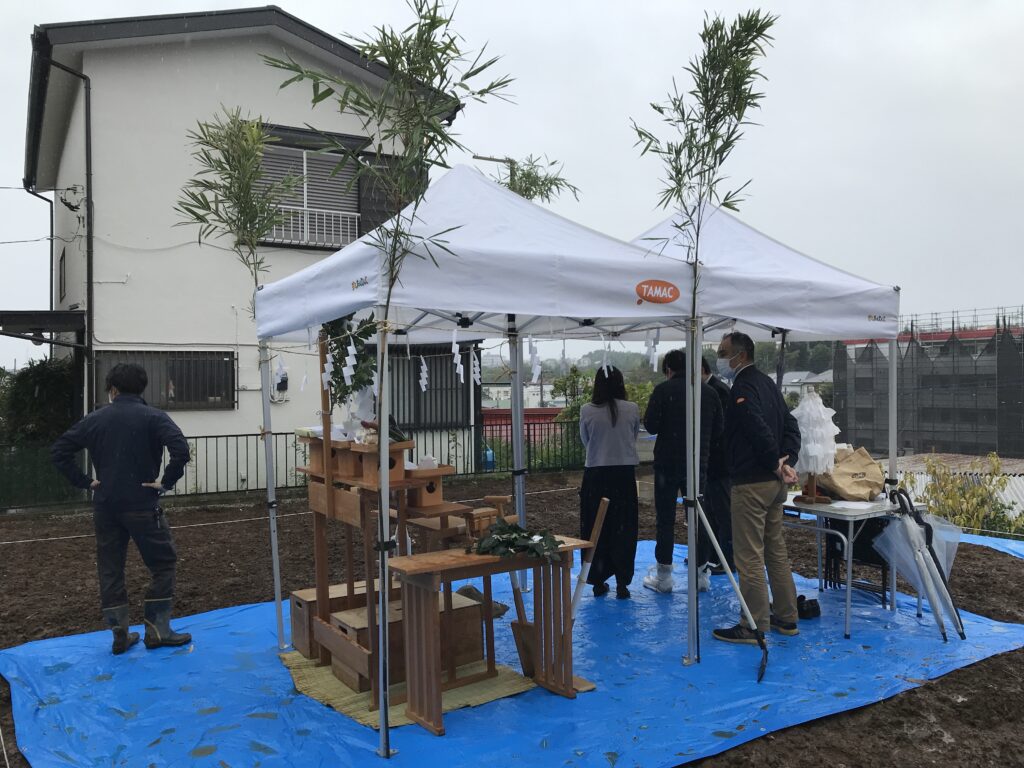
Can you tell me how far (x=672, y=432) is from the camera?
5480 mm

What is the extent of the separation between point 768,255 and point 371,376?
10.0ft

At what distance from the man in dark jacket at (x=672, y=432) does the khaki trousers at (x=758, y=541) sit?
72cm

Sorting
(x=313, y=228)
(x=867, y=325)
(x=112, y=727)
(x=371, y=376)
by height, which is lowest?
(x=112, y=727)

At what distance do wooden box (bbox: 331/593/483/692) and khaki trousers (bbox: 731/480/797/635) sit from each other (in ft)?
5.41

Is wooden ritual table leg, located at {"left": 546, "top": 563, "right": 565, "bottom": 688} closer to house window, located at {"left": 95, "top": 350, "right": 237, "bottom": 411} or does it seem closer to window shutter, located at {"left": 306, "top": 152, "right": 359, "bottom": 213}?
house window, located at {"left": 95, "top": 350, "right": 237, "bottom": 411}

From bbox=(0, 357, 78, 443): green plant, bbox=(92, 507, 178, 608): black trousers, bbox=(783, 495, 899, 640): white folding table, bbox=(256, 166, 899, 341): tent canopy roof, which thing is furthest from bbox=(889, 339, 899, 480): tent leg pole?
bbox=(0, 357, 78, 443): green plant

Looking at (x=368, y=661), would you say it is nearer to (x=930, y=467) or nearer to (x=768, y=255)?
(x=768, y=255)

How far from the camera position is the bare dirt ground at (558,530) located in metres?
3.40

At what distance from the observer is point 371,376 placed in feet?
13.5

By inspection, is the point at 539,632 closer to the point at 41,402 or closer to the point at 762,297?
the point at 762,297

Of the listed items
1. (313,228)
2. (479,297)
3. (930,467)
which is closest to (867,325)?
(479,297)

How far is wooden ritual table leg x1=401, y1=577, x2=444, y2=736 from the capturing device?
3523mm

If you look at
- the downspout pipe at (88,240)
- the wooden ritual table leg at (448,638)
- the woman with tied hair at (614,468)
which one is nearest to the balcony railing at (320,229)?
the downspout pipe at (88,240)

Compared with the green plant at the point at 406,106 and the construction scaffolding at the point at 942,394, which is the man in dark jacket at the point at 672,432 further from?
the construction scaffolding at the point at 942,394
